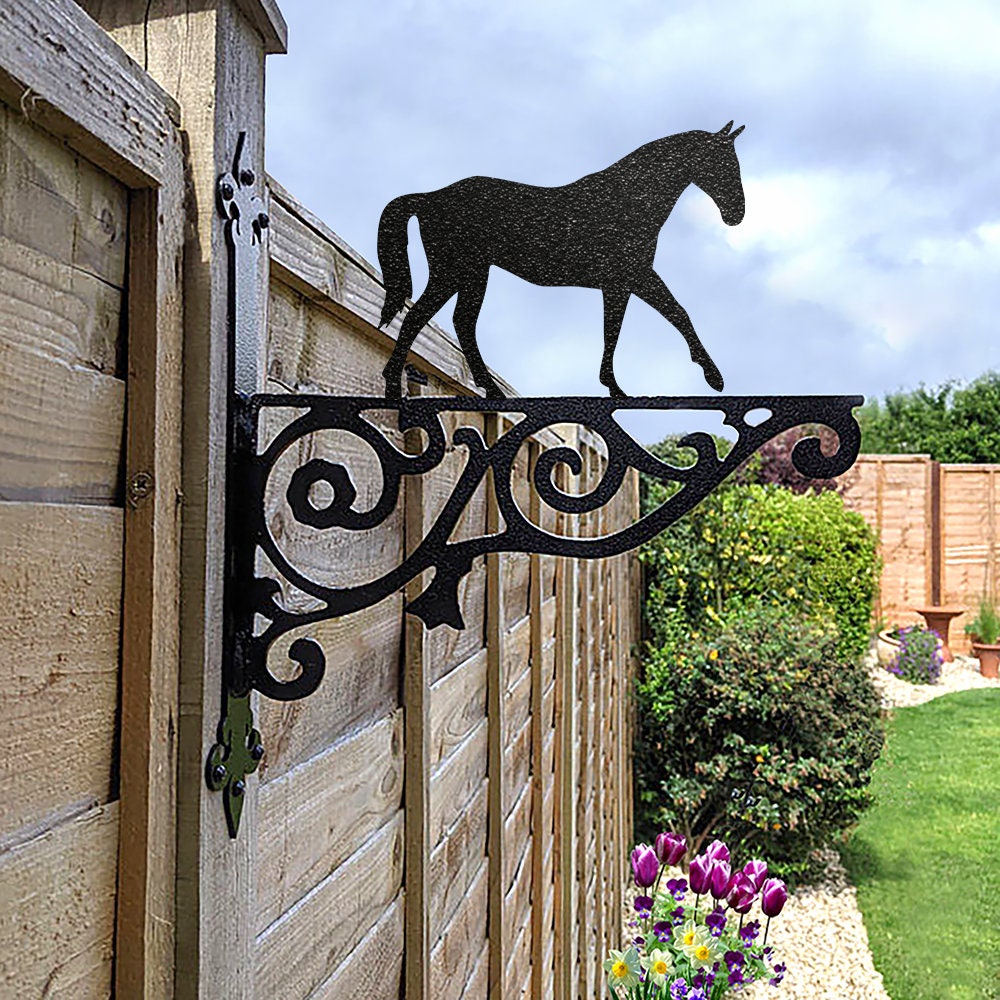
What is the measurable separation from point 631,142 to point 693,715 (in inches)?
A: 194

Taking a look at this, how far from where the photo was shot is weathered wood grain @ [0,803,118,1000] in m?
0.55

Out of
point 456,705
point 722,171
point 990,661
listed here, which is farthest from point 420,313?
point 990,661

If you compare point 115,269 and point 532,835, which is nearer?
point 115,269

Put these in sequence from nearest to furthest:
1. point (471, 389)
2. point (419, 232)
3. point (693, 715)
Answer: point (419, 232)
point (471, 389)
point (693, 715)

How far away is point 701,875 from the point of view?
3.54 m

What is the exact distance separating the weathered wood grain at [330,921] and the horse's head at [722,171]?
64cm

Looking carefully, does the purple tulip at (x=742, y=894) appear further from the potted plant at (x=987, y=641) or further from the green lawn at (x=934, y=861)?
the potted plant at (x=987, y=641)

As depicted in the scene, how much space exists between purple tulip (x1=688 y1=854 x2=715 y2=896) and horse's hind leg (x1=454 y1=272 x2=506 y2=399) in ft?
9.58

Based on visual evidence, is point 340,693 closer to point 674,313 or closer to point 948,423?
point 674,313

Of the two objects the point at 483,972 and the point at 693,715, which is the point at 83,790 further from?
the point at 693,715

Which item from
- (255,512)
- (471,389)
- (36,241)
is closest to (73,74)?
(36,241)

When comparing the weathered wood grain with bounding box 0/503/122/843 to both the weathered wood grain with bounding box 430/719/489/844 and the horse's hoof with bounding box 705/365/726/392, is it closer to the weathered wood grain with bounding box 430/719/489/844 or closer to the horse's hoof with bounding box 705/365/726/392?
the horse's hoof with bounding box 705/365/726/392

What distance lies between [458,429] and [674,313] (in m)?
0.19

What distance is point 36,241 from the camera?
0.57 m
